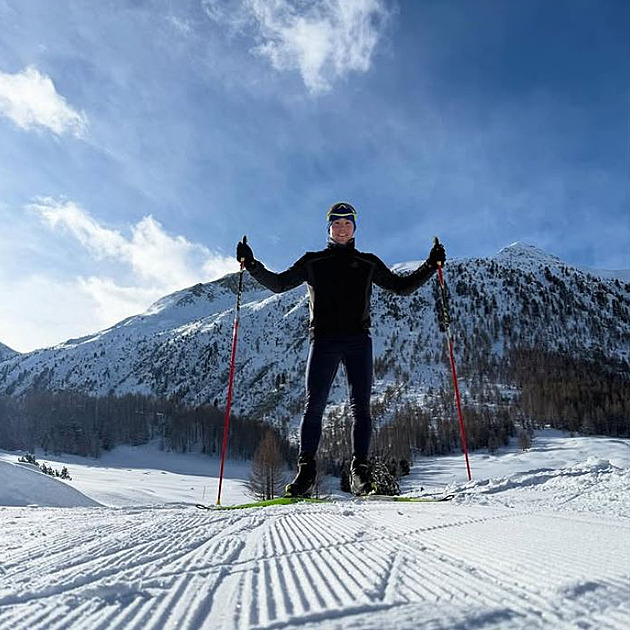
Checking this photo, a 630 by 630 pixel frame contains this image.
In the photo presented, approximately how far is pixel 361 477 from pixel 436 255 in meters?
2.80

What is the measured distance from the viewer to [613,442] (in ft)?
320

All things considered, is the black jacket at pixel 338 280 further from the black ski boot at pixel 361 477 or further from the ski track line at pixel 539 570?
the ski track line at pixel 539 570

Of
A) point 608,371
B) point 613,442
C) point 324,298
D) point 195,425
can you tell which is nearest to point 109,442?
point 195,425

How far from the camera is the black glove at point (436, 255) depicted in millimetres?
5673

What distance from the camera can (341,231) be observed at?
5648 mm

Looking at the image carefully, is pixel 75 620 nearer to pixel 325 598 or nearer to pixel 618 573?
pixel 325 598

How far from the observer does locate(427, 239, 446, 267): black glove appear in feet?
18.6

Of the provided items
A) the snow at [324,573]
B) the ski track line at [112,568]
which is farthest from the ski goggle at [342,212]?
the ski track line at [112,568]

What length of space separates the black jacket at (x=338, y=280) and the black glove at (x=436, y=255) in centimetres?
7

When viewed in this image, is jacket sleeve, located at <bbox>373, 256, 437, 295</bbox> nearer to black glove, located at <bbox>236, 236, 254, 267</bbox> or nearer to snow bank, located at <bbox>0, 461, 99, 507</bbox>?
black glove, located at <bbox>236, 236, 254, 267</bbox>

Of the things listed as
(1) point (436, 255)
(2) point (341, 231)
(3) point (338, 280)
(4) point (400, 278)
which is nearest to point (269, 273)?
(3) point (338, 280)

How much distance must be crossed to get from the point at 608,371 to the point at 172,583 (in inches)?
7402

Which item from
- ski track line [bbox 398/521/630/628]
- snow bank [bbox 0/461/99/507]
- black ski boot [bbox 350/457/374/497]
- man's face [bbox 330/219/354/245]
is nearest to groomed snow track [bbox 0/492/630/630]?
ski track line [bbox 398/521/630/628]

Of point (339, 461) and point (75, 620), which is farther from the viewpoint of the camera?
point (339, 461)
